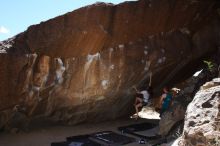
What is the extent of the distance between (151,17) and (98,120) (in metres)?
3.44

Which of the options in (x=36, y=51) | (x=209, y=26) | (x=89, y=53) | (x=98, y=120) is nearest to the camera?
(x=36, y=51)

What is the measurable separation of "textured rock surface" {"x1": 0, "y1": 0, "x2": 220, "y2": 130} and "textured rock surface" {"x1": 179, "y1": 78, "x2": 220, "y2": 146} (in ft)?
16.5

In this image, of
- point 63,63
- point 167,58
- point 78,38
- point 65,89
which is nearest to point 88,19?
point 78,38

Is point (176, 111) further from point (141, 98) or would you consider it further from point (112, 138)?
point (141, 98)

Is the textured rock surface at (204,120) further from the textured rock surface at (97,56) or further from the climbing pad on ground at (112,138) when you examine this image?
the textured rock surface at (97,56)

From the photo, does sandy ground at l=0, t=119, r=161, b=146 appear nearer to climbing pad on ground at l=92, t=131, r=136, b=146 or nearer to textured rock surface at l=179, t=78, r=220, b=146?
climbing pad on ground at l=92, t=131, r=136, b=146

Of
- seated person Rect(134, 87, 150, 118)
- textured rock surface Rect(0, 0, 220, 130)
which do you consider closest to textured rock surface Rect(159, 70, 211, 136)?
seated person Rect(134, 87, 150, 118)

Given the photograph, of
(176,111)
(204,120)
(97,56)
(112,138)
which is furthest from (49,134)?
(204,120)

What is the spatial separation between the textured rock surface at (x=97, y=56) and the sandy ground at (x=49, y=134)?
1.10 feet

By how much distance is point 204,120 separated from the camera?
14.7 ft

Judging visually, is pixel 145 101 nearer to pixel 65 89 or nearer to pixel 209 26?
pixel 65 89

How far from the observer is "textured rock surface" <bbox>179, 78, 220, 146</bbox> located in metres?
4.08

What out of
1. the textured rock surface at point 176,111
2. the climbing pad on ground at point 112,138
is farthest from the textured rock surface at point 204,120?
the climbing pad on ground at point 112,138

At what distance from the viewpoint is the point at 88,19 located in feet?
31.6
